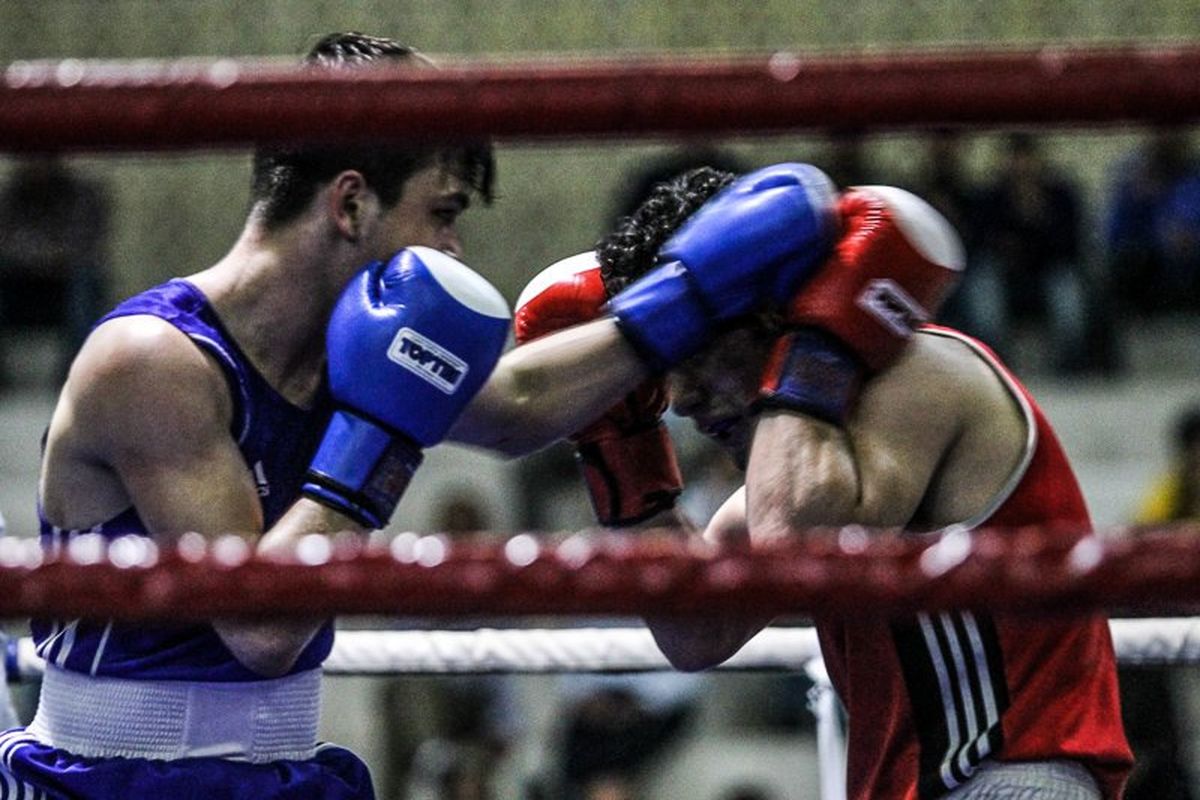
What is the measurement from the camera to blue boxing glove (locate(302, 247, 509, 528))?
151 centimetres

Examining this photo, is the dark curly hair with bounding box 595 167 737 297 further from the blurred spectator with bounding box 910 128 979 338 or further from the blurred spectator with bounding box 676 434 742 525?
the blurred spectator with bounding box 910 128 979 338

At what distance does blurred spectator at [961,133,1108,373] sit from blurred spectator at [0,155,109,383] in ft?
7.82

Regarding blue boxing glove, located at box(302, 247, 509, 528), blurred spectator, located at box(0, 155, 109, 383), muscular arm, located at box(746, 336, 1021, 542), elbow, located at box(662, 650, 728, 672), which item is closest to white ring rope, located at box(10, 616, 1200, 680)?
elbow, located at box(662, 650, 728, 672)

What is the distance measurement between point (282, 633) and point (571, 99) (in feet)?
2.37

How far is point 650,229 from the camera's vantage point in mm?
1920

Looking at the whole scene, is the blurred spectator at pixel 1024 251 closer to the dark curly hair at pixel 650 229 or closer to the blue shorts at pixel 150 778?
the dark curly hair at pixel 650 229

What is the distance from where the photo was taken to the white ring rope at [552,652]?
6.93 feet

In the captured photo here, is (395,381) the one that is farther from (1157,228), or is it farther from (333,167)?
(1157,228)

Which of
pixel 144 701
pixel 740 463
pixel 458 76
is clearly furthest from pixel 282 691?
pixel 458 76

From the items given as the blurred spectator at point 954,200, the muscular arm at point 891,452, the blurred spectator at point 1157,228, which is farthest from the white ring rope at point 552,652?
the blurred spectator at point 1157,228

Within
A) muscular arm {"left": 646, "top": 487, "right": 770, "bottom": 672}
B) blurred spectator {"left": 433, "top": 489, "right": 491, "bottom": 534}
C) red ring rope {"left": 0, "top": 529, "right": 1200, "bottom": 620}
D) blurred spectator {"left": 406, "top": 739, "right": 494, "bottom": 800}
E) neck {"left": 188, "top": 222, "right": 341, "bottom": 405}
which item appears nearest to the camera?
red ring rope {"left": 0, "top": 529, "right": 1200, "bottom": 620}

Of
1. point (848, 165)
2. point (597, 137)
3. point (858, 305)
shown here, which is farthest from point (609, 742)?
point (597, 137)

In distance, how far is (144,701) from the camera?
1688 mm

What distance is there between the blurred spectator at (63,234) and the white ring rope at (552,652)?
2.95 metres
